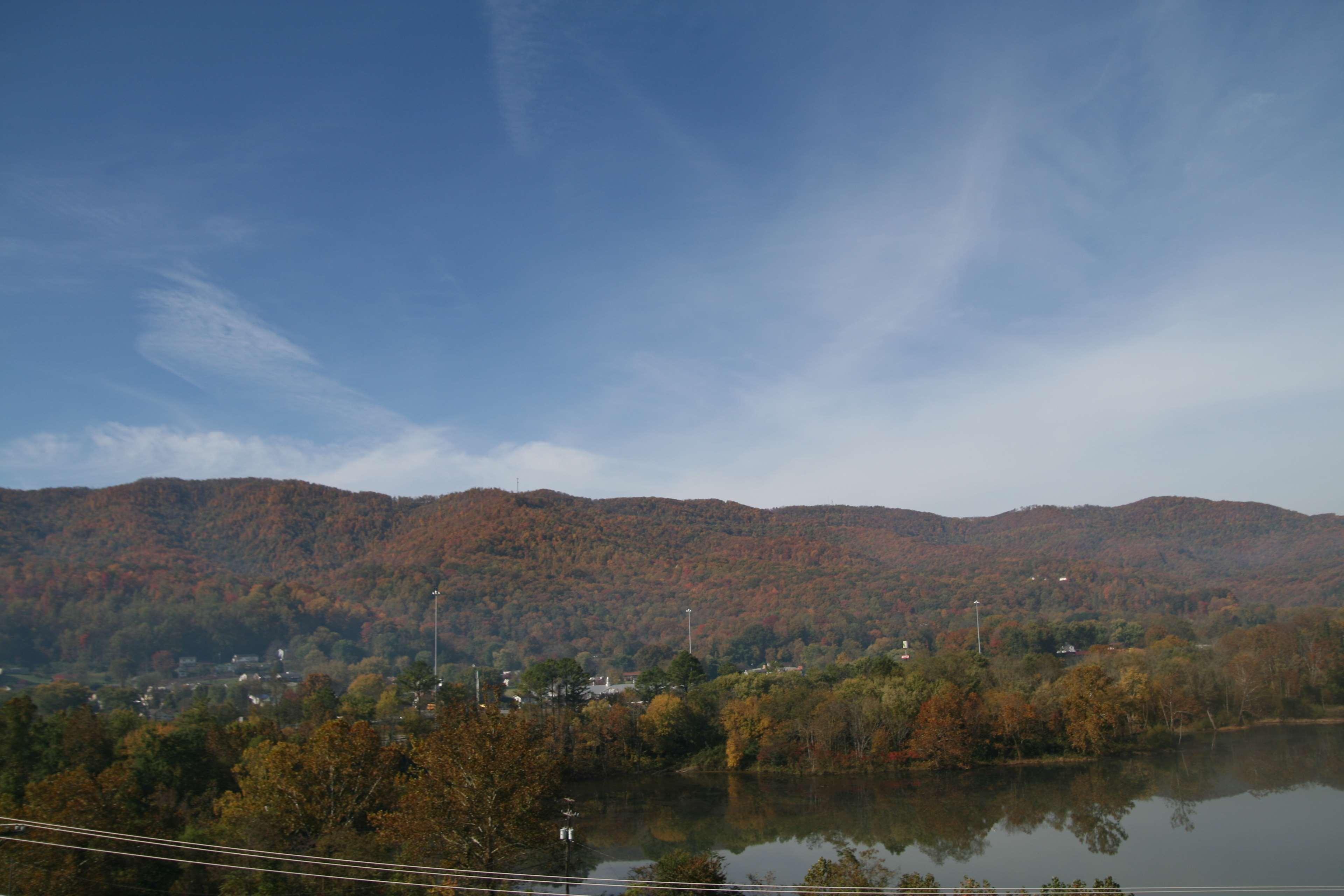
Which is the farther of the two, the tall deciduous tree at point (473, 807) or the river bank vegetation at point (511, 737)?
the river bank vegetation at point (511, 737)

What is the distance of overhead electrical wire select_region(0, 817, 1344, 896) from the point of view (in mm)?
15602

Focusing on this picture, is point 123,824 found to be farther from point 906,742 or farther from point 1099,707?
point 1099,707

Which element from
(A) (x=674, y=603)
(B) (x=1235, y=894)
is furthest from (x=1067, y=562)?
(B) (x=1235, y=894)

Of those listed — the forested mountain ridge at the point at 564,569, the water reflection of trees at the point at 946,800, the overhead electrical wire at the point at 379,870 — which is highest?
the forested mountain ridge at the point at 564,569

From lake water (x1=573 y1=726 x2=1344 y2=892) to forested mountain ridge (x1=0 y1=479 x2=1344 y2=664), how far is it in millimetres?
54054

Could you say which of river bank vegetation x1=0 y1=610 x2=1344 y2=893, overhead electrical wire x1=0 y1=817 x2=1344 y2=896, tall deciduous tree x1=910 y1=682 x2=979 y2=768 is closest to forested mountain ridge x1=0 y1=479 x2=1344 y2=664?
river bank vegetation x1=0 y1=610 x2=1344 y2=893

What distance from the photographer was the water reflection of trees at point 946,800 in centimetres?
2714

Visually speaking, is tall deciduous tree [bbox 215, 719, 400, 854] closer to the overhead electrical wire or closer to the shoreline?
the overhead electrical wire

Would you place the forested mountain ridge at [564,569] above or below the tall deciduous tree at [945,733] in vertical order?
above

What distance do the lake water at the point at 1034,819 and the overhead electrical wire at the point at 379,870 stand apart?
Result: 3.74 meters

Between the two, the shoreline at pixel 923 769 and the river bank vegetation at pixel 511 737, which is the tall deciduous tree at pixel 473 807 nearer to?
the river bank vegetation at pixel 511 737

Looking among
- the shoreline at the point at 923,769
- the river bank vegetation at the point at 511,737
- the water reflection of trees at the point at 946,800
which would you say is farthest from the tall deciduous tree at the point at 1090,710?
the water reflection of trees at the point at 946,800

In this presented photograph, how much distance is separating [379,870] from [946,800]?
22.7m

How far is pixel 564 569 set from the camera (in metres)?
132
